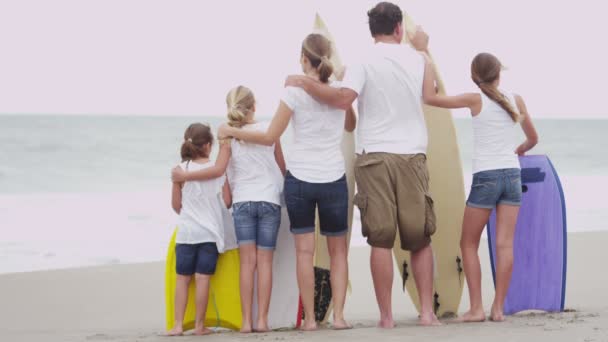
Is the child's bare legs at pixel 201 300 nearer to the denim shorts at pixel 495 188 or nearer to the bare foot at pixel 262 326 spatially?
the bare foot at pixel 262 326

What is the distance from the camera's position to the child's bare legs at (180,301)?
439 cm

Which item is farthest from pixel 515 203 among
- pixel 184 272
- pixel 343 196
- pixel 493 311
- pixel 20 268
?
pixel 20 268

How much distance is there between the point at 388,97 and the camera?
4.23 m

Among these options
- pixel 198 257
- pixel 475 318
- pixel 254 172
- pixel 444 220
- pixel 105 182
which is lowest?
pixel 105 182

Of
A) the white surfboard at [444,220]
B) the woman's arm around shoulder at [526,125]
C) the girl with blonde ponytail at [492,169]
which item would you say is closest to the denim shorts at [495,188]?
the girl with blonde ponytail at [492,169]

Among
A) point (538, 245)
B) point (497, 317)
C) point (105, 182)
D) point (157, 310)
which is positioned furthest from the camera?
point (105, 182)

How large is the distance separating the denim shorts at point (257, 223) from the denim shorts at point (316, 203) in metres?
0.10

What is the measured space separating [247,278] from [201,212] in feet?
1.22

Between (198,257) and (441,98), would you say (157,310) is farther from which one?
(441,98)

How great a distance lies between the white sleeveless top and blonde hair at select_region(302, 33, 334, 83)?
74 cm

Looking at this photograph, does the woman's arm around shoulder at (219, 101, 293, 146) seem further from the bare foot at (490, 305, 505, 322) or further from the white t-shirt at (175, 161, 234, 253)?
the bare foot at (490, 305, 505, 322)

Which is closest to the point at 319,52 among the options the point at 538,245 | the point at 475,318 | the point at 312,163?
the point at 312,163

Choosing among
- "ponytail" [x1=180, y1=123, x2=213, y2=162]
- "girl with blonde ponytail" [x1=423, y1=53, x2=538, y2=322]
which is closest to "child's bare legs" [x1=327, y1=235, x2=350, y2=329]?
"girl with blonde ponytail" [x1=423, y1=53, x2=538, y2=322]

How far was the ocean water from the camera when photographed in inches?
371
